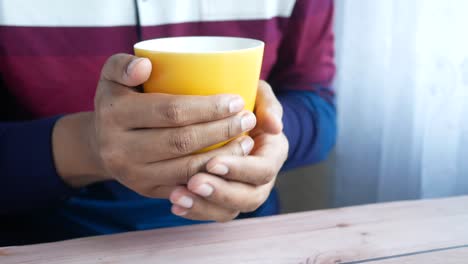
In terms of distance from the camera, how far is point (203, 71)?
0.40 metres

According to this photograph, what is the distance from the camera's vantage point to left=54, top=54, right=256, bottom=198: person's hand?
41 cm

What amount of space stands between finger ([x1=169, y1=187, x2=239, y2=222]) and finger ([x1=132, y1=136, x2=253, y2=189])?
1 centimetres

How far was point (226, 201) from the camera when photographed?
470mm

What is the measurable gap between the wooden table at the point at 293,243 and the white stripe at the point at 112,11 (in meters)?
0.37

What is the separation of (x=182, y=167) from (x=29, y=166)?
0.23 m

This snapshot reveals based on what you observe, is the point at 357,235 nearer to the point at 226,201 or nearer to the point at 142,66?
the point at 226,201

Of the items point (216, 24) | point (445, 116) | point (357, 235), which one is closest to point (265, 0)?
point (216, 24)

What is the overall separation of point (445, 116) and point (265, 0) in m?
0.34

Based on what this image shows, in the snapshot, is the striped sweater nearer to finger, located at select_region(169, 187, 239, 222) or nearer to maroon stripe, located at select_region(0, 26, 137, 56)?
maroon stripe, located at select_region(0, 26, 137, 56)

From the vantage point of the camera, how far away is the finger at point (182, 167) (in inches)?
17.4

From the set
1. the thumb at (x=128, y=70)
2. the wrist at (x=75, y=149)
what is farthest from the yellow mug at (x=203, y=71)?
the wrist at (x=75, y=149)

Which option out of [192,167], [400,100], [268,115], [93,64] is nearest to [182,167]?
[192,167]

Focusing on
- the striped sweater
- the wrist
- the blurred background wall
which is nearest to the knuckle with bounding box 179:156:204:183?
the wrist

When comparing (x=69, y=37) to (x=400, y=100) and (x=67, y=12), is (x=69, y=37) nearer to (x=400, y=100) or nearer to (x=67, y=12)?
(x=67, y=12)
